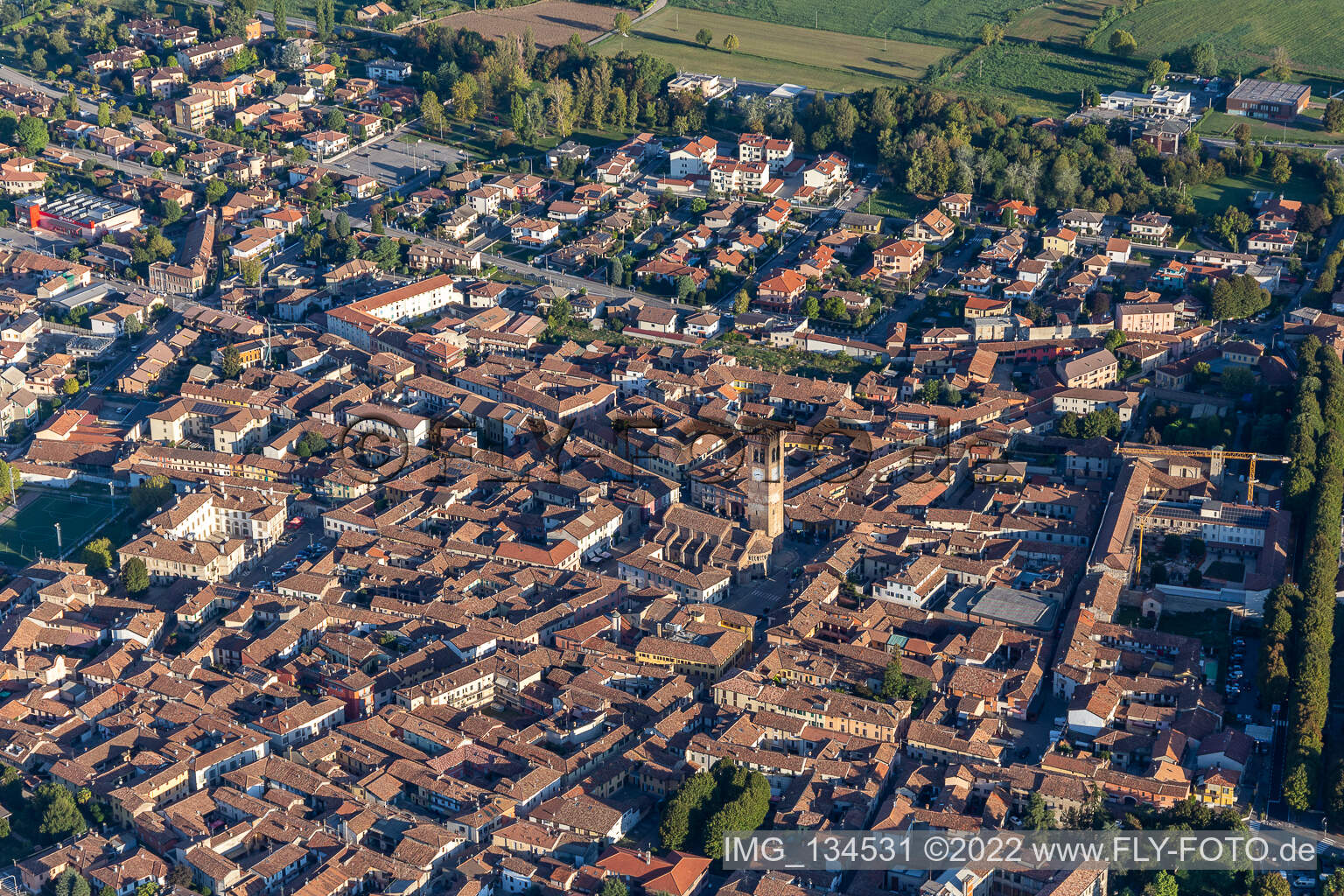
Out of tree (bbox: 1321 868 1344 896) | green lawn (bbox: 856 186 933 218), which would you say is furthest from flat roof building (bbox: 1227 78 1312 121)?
tree (bbox: 1321 868 1344 896)

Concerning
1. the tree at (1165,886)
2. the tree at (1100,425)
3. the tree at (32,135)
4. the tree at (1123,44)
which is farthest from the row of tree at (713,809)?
the tree at (1123,44)

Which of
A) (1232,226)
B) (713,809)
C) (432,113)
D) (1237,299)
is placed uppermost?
(1232,226)

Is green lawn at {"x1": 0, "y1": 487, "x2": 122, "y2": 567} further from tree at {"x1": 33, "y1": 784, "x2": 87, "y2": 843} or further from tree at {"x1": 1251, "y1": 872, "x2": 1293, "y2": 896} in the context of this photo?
tree at {"x1": 1251, "y1": 872, "x2": 1293, "y2": 896}

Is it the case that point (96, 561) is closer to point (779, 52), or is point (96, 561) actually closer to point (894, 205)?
point (894, 205)

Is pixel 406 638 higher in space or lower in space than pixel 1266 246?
lower

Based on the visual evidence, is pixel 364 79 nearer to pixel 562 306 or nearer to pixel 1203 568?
pixel 562 306

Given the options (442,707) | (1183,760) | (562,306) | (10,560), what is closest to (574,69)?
(562,306)

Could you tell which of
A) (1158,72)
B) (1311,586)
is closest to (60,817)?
(1311,586)
